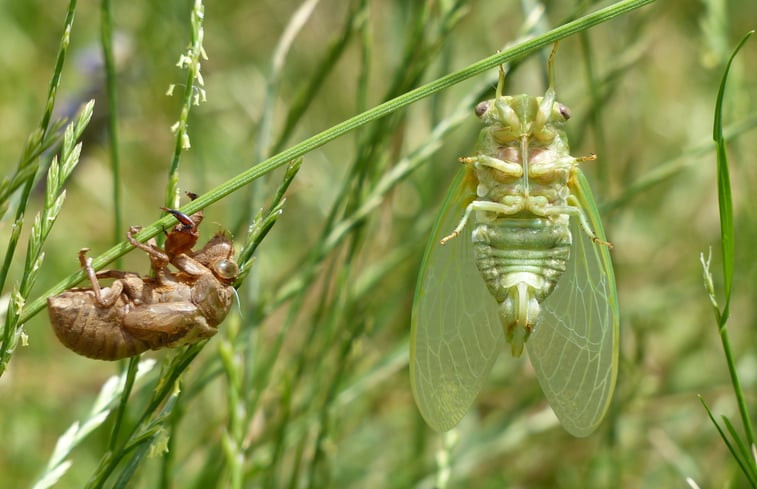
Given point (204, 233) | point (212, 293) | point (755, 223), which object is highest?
point (212, 293)

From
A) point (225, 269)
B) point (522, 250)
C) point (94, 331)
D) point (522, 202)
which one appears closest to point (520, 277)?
point (522, 250)

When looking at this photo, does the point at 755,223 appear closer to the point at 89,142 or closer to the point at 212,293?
the point at 212,293

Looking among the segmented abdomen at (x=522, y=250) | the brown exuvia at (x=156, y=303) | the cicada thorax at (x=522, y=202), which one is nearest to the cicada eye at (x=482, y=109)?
the cicada thorax at (x=522, y=202)

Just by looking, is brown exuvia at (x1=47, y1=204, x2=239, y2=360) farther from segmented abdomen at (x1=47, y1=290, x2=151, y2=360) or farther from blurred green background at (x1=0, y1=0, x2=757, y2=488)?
blurred green background at (x1=0, y1=0, x2=757, y2=488)

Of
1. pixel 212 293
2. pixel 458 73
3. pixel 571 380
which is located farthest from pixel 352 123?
pixel 571 380

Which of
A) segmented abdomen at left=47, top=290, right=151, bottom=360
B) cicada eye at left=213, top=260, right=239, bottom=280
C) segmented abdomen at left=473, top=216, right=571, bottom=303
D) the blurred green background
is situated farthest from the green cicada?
segmented abdomen at left=47, top=290, right=151, bottom=360

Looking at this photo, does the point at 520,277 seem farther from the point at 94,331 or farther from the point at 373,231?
the point at 373,231
